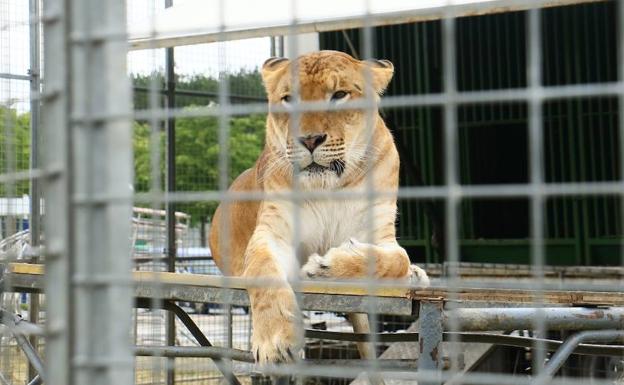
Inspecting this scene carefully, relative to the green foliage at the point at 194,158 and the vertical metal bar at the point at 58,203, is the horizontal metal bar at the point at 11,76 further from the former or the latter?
the green foliage at the point at 194,158

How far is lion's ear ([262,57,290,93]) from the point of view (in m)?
3.96

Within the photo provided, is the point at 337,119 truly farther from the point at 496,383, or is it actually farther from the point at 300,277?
the point at 496,383

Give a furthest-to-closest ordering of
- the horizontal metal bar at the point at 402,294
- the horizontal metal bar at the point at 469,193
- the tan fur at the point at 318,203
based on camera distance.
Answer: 1. the tan fur at the point at 318,203
2. the horizontal metal bar at the point at 402,294
3. the horizontal metal bar at the point at 469,193

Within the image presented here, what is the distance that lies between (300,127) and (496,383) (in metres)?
2.12

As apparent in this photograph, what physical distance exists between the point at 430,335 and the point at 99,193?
4.80 ft

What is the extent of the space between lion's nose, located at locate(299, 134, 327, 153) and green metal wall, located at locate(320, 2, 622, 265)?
24.7 feet

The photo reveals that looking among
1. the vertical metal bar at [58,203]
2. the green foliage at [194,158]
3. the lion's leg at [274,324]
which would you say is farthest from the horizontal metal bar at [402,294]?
the green foliage at [194,158]

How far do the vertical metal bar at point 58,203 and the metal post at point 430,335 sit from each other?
1365 mm

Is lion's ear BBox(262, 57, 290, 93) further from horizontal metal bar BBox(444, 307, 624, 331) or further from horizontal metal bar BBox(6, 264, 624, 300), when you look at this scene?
horizontal metal bar BBox(444, 307, 624, 331)

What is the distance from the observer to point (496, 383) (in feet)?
4.20

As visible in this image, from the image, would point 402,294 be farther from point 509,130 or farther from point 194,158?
point 194,158

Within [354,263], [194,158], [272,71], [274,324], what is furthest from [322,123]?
[194,158]

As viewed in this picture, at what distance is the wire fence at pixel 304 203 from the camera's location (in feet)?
5.07

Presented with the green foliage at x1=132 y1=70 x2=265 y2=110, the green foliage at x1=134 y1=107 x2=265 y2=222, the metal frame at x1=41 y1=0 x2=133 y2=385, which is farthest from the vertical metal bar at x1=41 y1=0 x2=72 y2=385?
the green foliage at x1=132 y1=70 x2=265 y2=110
